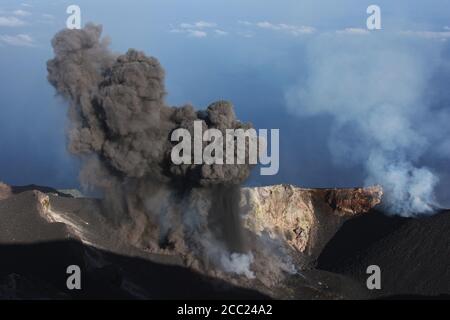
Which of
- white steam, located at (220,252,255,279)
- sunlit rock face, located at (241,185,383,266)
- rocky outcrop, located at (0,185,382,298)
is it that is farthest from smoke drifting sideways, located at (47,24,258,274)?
sunlit rock face, located at (241,185,383,266)

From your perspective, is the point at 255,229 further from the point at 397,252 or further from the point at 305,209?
the point at 397,252

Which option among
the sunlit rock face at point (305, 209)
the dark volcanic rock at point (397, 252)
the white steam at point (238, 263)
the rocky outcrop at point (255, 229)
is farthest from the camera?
the sunlit rock face at point (305, 209)

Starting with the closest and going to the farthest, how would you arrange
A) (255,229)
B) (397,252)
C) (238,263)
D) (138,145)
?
1. (238,263)
2. (138,145)
3. (397,252)
4. (255,229)

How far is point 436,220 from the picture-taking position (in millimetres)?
61469

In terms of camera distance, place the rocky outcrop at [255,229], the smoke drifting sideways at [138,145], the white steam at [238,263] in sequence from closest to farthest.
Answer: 1. the rocky outcrop at [255,229]
2. the white steam at [238,263]
3. the smoke drifting sideways at [138,145]

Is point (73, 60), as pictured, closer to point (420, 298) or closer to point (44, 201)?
point (44, 201)

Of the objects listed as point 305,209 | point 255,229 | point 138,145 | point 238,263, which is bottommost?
point 238,263

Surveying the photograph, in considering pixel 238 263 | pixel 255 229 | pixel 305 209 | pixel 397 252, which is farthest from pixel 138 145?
pixel 397 252

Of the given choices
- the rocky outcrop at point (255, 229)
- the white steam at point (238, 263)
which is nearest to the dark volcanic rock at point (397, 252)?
the rocky outcrop at point (255, 229)

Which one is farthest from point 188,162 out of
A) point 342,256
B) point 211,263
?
point 342,256

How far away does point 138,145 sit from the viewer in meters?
56.1

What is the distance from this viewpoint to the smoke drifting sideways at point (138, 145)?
182 ft

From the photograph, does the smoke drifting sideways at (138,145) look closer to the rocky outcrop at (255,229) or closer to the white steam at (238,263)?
the white steam at (238,263)

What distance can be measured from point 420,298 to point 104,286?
26.7m
